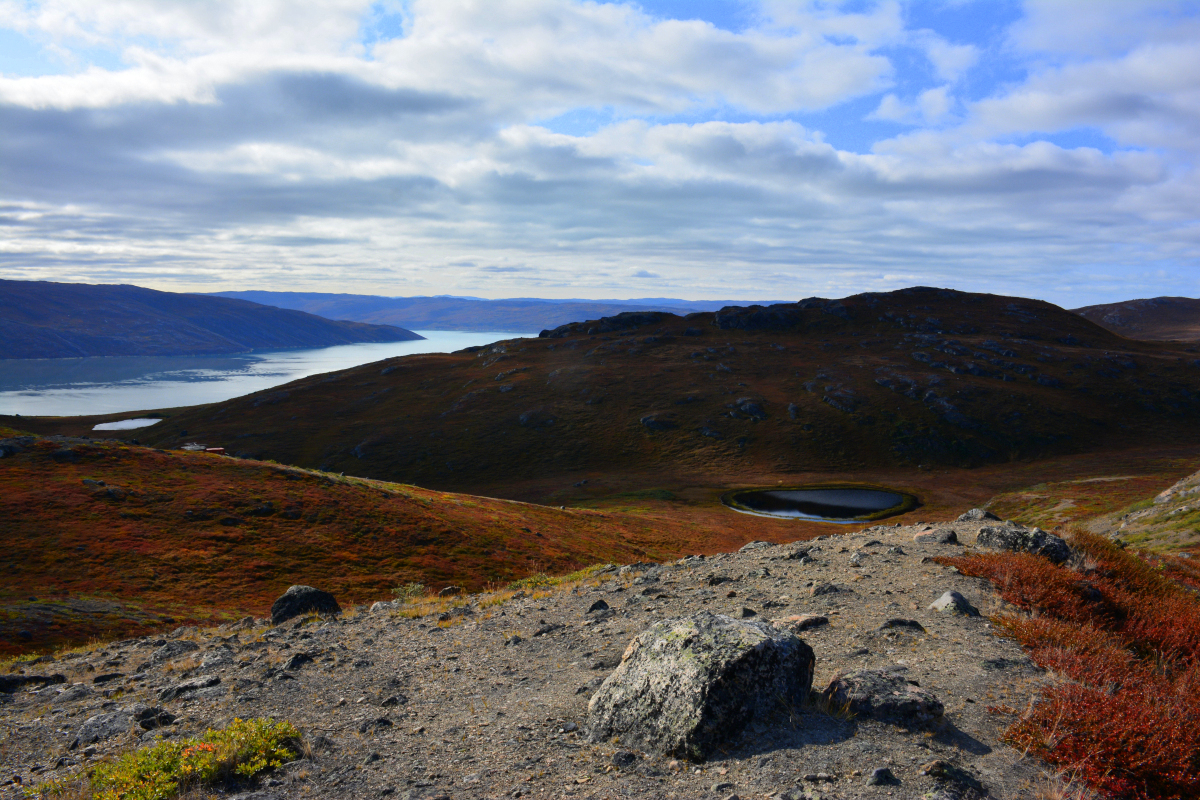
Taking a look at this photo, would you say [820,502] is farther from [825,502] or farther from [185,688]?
[185,688]

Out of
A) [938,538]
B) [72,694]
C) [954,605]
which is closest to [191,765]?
[72,694]

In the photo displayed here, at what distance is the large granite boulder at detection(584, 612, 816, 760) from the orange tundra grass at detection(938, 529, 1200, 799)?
3098mm

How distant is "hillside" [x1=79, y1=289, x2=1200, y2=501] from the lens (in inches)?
4422

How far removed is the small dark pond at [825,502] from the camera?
8038cm

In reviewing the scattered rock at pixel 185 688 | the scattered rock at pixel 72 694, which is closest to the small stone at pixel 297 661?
the scattered rock at pixel 185 688

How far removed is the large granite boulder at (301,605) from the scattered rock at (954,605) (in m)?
19.9

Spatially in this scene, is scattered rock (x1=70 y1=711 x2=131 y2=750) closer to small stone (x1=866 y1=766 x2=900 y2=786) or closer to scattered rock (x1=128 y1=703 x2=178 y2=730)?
scattered rock (x1=128 y1=703 x2=178 y2=730)

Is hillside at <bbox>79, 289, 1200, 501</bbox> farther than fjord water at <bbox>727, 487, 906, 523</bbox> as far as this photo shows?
Yes

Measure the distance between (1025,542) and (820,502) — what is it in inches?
Answer: 2926

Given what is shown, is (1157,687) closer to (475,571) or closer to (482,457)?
(475,571)

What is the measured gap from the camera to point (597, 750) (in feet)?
28.4

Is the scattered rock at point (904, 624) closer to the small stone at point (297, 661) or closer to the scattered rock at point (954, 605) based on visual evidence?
the scattered rock at point (954, 605)

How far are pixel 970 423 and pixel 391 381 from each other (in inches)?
5639

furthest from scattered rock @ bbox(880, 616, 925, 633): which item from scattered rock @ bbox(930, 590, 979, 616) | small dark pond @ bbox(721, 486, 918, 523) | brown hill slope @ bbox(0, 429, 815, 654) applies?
small dark pond @ bbox(721, 486, 918, 523)
